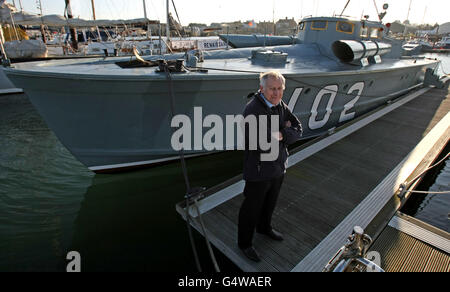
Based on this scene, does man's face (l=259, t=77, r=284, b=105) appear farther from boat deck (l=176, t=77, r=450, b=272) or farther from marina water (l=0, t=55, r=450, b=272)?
marina water (l=0, t=55, r=450, b=272)

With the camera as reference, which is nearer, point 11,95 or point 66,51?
point 11,95

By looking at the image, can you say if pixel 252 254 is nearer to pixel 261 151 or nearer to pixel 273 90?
pixel 261 151

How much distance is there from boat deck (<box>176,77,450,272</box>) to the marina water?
70 centimetres

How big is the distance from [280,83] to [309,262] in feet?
6.23

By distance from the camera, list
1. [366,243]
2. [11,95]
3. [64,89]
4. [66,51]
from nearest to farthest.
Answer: [366,243] < [64,89] < [11,95] < [66,51]

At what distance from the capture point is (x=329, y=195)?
393 centimetres

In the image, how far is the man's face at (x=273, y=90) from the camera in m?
2.12

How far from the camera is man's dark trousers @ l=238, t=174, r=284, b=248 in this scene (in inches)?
91.9

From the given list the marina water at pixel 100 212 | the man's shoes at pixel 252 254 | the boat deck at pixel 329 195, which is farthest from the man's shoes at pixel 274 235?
the marina water at pixel 100 212

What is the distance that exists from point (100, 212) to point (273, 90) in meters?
3.85
